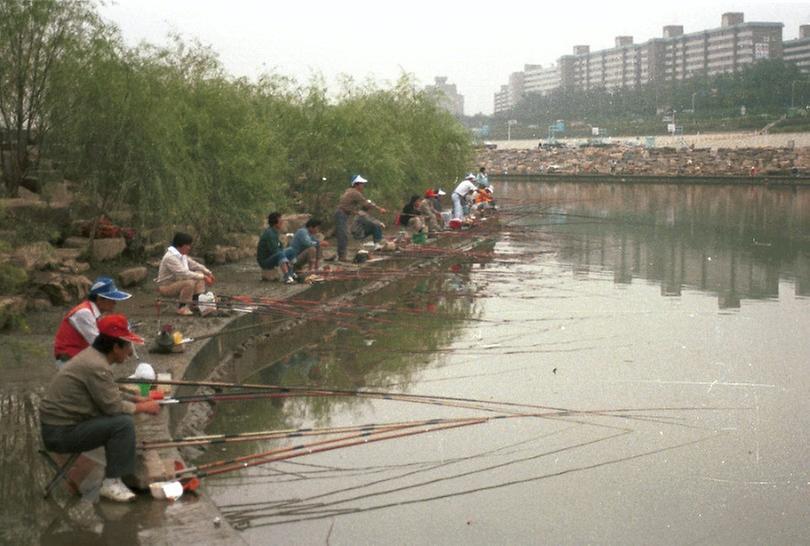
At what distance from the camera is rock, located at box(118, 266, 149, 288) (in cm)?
1659

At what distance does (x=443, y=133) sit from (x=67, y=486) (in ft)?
112

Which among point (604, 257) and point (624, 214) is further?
point (624, 214)

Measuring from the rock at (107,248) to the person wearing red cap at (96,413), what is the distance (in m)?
9.91

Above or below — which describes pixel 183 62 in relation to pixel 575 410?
above

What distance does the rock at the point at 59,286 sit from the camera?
14.6 m

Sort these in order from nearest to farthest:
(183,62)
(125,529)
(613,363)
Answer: (125,529) < (613,363) < (183,62)

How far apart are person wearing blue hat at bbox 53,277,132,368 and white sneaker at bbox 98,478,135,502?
5.54 feet

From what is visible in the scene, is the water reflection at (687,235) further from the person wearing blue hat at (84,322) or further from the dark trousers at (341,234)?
the person wearing blue hat at (84,322)

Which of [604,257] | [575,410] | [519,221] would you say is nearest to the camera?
[575,410]

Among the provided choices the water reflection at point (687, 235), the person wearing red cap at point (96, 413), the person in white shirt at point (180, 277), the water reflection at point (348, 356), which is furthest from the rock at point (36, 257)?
the water reflection at point (687, 235)

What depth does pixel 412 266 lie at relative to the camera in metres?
23.7

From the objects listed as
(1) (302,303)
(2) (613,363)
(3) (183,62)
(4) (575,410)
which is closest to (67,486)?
(4) (575,410)

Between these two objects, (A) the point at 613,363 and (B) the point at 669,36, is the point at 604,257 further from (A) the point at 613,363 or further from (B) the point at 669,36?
(B) the point at 669,36

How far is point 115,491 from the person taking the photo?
7816 millimetres
